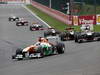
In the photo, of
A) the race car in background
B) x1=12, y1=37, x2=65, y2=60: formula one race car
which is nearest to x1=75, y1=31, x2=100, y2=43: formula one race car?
the race car in background

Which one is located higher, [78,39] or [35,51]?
[78,39]

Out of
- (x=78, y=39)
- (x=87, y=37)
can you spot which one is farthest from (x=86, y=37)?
(x=78, y=39)

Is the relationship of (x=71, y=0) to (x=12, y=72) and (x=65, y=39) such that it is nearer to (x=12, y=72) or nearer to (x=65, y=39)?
(x=65, y=39)

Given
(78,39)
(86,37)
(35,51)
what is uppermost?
(86,37)

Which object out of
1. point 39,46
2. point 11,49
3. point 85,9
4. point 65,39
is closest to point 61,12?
point 85,9

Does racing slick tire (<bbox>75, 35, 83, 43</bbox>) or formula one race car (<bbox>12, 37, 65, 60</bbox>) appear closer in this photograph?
formula one race car (<bbox>12, 37, 65, 60</bbox>)

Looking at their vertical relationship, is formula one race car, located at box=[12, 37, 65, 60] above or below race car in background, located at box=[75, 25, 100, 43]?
below

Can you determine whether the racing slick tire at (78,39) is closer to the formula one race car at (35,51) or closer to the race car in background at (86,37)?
the race car in background at (86,37)

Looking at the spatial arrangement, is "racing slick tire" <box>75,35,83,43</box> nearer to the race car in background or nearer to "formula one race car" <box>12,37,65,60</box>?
the race car in background

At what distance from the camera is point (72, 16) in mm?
41406

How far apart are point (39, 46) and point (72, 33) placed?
918cm

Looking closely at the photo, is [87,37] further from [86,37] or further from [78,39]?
[78,39]

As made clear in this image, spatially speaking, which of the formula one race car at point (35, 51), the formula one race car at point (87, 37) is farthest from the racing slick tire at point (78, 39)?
the formula one race car at point (35, 51)

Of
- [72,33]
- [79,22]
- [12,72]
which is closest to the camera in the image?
[12,72]
